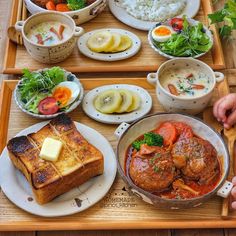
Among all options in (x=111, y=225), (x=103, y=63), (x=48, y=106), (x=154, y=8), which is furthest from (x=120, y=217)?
(x=154, y=8)

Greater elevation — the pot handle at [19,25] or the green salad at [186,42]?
the green salad at [186,42]

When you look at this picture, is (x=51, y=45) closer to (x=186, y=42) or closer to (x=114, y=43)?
(x=114, y=43)

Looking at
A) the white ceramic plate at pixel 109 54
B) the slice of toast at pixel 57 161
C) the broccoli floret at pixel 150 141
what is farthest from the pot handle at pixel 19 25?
the broccoli floret at pixel 150 141

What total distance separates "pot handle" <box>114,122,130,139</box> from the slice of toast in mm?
117

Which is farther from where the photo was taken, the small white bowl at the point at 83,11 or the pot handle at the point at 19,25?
the small white bowl at the point at 83,11

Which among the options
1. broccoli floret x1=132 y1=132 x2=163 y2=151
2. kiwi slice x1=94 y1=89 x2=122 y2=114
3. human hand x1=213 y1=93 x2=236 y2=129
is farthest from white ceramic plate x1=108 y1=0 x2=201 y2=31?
broccoli floret x1=132 y1=132 x2=163 y2=151

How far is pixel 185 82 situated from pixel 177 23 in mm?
424

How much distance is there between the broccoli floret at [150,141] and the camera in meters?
1.80

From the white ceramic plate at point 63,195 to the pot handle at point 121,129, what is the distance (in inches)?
2.7

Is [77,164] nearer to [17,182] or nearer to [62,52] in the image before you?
[17,182]

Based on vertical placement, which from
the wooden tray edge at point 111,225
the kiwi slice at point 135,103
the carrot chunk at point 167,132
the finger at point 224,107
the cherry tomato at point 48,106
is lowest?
the wooden tray edge at point 111,225

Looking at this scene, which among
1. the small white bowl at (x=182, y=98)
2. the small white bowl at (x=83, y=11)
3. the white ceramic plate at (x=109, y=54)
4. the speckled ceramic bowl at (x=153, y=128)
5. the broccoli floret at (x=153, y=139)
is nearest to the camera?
the speckled ceramic bowl at (x=153, y=128)

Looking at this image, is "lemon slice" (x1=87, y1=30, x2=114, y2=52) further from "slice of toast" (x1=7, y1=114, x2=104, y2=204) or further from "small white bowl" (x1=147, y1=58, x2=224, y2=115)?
"slice of toast" (x1=7, y1=114, x2=104, y2=204)

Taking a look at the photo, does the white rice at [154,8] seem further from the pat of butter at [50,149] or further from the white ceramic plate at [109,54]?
the pat of butter at [50,149]
